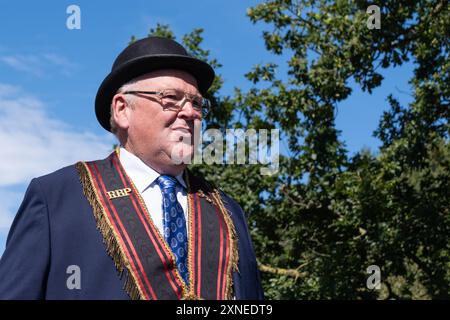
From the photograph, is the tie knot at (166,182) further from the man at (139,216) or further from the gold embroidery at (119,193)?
the gold embroidery at (119,193)

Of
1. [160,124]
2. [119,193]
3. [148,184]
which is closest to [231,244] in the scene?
[148,184]

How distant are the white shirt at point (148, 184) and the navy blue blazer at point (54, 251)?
1.14 feet

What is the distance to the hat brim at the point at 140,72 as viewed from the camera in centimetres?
382

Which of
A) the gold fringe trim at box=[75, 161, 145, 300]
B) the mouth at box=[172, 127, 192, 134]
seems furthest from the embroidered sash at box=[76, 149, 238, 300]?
the mouth at box=[172, 127, 192, 134]

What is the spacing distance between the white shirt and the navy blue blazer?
1.14ft

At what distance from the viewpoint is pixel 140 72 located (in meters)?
3.87

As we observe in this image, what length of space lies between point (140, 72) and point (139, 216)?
912 mm

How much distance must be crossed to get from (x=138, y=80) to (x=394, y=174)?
9.82 metres

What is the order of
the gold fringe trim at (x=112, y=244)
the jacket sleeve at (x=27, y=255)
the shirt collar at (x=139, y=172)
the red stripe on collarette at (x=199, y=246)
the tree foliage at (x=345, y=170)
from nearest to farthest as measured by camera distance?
the jacket sleeve at (x=27, y=255)
the gold fringe trim at (x=112, y=244)
the red stripe on collarette at (x=199, y=246)
the shirt collar at (x=139, y=172)
the tree foliage at (x=345, y=170)

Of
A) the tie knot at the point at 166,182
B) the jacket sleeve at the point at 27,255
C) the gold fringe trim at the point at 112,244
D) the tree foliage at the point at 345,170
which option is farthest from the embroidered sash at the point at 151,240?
the tree foliage at the point at 345,170

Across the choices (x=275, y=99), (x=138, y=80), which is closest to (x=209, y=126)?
(x=275, y=99)

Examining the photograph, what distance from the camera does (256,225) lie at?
47.0 ft

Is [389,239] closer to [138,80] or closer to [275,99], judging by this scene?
[275,99]

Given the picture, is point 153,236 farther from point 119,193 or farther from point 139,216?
point 119,193
